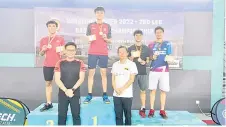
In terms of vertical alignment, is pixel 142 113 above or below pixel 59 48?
below

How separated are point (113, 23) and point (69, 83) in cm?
84

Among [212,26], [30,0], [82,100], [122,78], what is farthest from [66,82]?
[212,26]

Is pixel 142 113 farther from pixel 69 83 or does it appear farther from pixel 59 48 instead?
pixel 59 48

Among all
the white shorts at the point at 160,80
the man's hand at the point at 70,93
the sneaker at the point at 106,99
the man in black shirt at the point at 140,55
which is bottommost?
the sneaker at the point at 106,99

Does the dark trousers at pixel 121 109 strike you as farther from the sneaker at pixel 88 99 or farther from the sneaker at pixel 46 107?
the sneaker at pixel 46 107

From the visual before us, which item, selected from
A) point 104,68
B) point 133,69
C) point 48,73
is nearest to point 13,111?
point 48,73

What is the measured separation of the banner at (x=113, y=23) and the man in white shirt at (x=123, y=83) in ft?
0.29

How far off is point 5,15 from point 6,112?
111 centimetres

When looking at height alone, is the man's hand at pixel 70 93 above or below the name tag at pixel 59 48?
below

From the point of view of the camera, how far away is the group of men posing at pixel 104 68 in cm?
341

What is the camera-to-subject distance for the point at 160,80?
3607mm

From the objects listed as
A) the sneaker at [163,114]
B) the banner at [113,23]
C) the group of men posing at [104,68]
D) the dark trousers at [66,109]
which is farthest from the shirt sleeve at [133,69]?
the dark trousers at [66,109]

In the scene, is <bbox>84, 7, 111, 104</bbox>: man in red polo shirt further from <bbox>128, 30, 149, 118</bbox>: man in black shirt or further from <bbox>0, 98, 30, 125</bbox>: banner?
<bbox>0, 98, 30, 125</bbox>: banner

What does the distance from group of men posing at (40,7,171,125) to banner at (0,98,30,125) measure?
0.26m
